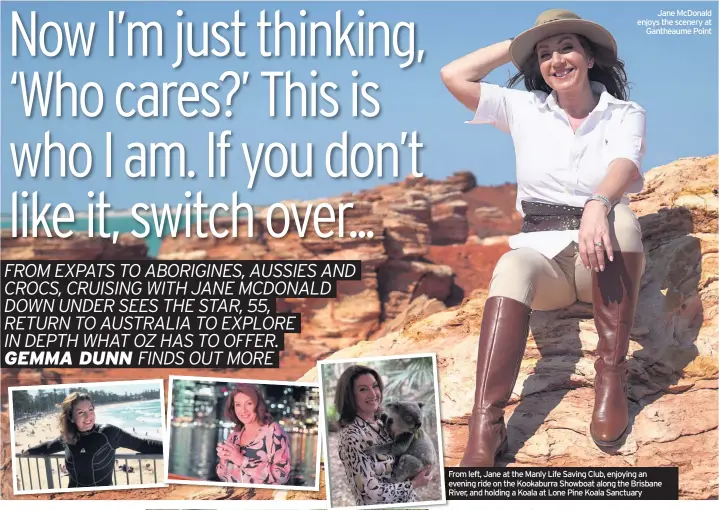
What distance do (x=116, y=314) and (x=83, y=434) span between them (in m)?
1.23

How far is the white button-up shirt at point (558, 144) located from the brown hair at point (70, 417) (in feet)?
9.35

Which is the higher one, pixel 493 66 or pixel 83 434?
pixel 493 66

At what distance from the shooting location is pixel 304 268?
7.09m

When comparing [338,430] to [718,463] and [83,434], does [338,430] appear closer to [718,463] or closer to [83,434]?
[83,434]

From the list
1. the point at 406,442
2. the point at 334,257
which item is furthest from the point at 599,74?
the point at 334,257

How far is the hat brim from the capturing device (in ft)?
17.6

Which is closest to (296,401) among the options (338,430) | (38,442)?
(338,430)

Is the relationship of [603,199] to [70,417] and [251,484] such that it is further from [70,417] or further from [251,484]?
[70,417]

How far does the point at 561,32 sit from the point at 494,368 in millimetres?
2005

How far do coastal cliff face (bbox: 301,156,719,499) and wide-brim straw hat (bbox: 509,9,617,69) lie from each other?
5.17 ft

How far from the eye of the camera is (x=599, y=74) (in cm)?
571

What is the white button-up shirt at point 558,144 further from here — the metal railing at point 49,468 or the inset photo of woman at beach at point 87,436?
the metal railing at point 49,468

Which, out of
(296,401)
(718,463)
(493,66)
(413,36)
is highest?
(413,36)

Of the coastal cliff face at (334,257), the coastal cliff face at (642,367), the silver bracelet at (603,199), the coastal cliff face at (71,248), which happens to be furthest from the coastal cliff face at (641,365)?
the coastal cliff face at (71,248)
